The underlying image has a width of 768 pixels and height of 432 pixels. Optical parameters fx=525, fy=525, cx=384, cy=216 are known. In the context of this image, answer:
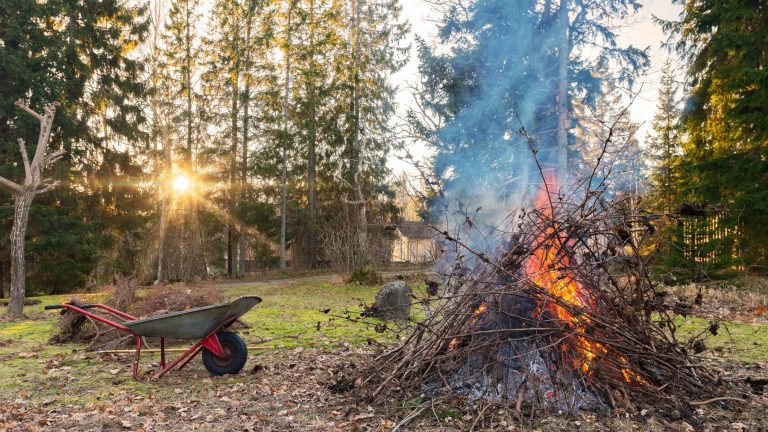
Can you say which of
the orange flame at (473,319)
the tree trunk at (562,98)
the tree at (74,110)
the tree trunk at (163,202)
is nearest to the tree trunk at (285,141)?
the tree trunk at (163,202)

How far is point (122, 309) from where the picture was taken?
6.66 metres

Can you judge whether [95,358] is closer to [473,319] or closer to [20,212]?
[473,319]

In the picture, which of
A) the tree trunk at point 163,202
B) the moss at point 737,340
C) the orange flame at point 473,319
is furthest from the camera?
the tree trunk at point 163,202

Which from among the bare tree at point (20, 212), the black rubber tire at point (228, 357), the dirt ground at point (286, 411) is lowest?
the dirt ground at point (286, 411)

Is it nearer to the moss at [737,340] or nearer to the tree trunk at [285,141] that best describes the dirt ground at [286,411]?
the moss at [737,340]

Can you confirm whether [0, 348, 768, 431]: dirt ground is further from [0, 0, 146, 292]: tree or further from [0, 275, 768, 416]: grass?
[0, 0, 146, 292]: tree

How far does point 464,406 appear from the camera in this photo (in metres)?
3.26

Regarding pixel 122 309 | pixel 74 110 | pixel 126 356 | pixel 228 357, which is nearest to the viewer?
pixel 228 357

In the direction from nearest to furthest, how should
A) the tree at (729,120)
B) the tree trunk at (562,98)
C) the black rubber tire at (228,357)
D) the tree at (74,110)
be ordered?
the black rubber tire at (228,357)
the tree at (729,120)
the tree trunk at (562,98)
the tree at (74,110)

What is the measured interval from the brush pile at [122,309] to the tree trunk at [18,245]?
8.69 feet

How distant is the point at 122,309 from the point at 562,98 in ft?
31.5

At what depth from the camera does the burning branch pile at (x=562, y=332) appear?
3.27 metres

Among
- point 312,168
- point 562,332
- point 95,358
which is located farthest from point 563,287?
point 312,168

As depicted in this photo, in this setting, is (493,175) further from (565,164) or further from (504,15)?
(504,15)
